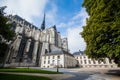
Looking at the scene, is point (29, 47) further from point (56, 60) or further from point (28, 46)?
point (56, 60)

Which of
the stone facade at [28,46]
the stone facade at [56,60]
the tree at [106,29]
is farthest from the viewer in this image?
the stone facade at [56,60]

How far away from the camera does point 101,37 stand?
38.8 ft

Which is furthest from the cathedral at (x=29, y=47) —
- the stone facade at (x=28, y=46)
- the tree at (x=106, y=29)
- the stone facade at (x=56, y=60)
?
the tree at (x=106, y=29)

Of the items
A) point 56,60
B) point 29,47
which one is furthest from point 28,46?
point 56,60

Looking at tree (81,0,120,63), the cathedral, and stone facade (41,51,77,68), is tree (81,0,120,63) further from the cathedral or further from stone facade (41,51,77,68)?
the cathedral

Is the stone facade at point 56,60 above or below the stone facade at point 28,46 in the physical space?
below

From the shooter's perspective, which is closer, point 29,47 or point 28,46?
point 28,46

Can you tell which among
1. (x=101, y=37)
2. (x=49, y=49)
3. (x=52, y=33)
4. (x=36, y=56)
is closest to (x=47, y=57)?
(x=36, y=56)

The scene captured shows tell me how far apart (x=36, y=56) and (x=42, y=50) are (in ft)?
21.1

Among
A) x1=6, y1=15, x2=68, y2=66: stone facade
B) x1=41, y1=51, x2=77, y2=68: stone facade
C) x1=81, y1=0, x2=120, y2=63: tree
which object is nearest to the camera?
x1=81, y1=0, x2=120, y2=63: tree

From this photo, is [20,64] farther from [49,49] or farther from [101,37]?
[101,37]

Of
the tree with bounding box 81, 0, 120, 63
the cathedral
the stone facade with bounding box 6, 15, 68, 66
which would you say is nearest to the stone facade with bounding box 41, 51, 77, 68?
the cathedral

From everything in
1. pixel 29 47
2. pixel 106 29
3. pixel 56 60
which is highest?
pixel 29 47

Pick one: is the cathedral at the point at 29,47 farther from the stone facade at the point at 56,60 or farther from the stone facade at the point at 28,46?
the stone facade at the point at 56,60
